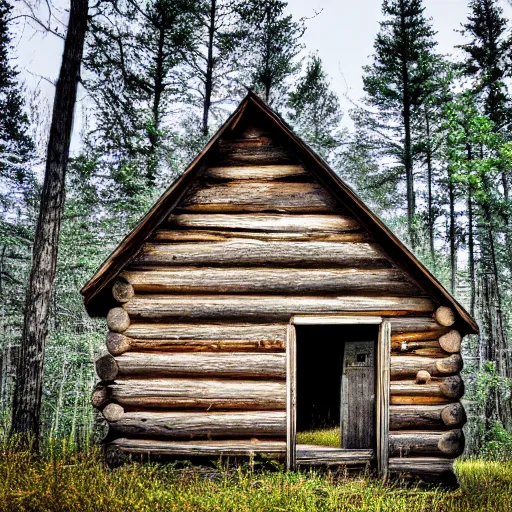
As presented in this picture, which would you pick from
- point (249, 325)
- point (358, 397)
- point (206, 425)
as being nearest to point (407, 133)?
point (358, 397)

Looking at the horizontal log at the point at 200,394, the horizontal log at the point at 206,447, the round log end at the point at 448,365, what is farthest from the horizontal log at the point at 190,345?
the round log end at the point at 448,365

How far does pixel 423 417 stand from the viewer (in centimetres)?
684

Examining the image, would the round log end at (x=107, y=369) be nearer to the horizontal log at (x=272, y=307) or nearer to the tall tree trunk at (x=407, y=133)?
the horizontal log at (x=272, y=307)

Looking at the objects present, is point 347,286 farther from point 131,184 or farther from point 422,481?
point 131,184

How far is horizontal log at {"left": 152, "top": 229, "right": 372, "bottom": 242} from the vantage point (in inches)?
285

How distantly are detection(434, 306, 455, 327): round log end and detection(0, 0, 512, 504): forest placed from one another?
11.5 metres

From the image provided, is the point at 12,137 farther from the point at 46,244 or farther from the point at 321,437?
the point at 321,437

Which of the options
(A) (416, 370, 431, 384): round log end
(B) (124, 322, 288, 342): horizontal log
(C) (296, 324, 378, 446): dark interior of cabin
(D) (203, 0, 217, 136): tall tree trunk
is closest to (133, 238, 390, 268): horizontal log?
(B) (124, 322, 288, 342): horizontal log

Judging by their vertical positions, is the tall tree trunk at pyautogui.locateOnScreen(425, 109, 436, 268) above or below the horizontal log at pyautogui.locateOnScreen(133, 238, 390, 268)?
above

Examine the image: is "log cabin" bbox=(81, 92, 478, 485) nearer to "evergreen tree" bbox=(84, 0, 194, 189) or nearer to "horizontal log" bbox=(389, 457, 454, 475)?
"horizontal log" bbox=(389, 457, 454, 475)

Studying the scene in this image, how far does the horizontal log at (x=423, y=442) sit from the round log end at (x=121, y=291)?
386cm

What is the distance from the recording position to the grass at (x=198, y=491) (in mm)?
5109

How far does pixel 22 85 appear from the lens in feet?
67.6

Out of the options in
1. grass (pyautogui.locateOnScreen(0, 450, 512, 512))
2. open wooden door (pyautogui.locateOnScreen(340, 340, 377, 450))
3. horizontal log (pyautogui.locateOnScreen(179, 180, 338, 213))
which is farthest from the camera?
open wooden door (pyautogui.locateOnScreen(340, 340, 377, 450))
